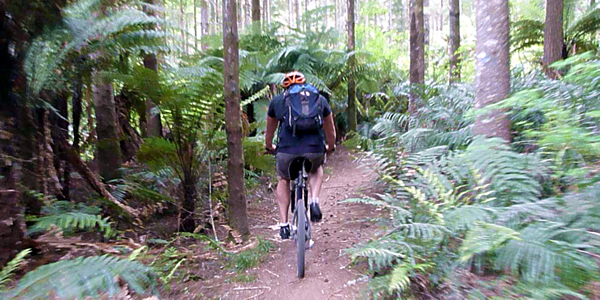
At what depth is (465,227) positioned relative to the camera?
242 cm

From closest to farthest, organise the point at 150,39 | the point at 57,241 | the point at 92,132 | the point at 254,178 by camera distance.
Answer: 1. the point at 57,241
2. the point at 150,39
3. the point at 92,132
4. the point at 254,178

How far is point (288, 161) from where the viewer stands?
3533 millimetres

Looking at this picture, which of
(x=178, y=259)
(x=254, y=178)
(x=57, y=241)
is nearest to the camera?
(x=57, y=241)

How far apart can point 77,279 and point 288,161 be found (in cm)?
197

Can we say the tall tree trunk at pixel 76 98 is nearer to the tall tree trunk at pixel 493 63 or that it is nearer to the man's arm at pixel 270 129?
the man's arm at pixel 270 129

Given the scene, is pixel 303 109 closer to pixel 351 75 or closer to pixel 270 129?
pixel 270 129

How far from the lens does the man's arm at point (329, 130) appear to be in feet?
12.1

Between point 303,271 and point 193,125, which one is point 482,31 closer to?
point 303,271

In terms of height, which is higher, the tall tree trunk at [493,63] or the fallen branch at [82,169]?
the tall tree trunk at [493,63]

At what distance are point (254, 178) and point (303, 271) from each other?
3846mm

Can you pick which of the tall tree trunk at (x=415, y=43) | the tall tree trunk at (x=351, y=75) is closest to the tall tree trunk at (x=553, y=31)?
the tall tree trunk at (x=415, y=43)

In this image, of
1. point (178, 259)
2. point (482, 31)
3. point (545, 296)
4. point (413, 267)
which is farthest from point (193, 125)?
point (545, 296)

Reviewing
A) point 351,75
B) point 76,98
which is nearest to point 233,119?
point 76,98

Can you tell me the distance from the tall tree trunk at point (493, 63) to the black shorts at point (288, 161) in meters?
1.54
